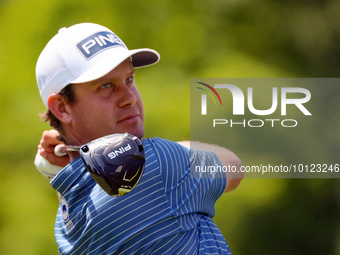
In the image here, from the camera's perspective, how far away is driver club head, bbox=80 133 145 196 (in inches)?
24.6

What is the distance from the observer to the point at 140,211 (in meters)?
0.81

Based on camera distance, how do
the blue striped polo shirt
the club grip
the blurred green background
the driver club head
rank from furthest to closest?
the blurred green background, the club grip, the blue striped polo shirt, the driver club head

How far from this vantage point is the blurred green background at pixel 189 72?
1883mm

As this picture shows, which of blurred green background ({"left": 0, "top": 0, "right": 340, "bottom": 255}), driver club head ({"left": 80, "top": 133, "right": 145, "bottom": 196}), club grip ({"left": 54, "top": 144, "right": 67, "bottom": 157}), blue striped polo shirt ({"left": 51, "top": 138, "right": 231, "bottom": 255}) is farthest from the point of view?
blurred green background ({"left": 0, "top": 0, "right": 340, "bottom": 255})

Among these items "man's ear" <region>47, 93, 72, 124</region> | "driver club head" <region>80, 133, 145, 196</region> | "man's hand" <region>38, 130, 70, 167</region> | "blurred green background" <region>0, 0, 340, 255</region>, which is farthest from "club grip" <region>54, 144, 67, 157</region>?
"blurred green background" <region>0, 0, 340, 255</region>

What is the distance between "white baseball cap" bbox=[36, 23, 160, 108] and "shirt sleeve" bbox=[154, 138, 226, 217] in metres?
0.23

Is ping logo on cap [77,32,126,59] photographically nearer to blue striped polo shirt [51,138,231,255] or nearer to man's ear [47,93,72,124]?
man's ear [47,93,72,124]

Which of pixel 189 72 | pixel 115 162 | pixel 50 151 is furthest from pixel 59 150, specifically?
pixel 189 72

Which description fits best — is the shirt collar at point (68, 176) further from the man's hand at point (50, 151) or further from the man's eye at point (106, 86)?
the man's hand at point (50, 151)

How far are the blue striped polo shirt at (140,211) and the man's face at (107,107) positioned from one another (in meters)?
0.09

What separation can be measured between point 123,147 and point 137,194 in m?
0.21

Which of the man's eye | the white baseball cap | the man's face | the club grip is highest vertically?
the white baseball cap

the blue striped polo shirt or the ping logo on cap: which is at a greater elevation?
the ping logo on cap

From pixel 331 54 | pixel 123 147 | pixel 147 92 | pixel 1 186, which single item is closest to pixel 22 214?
pixel 1 186
